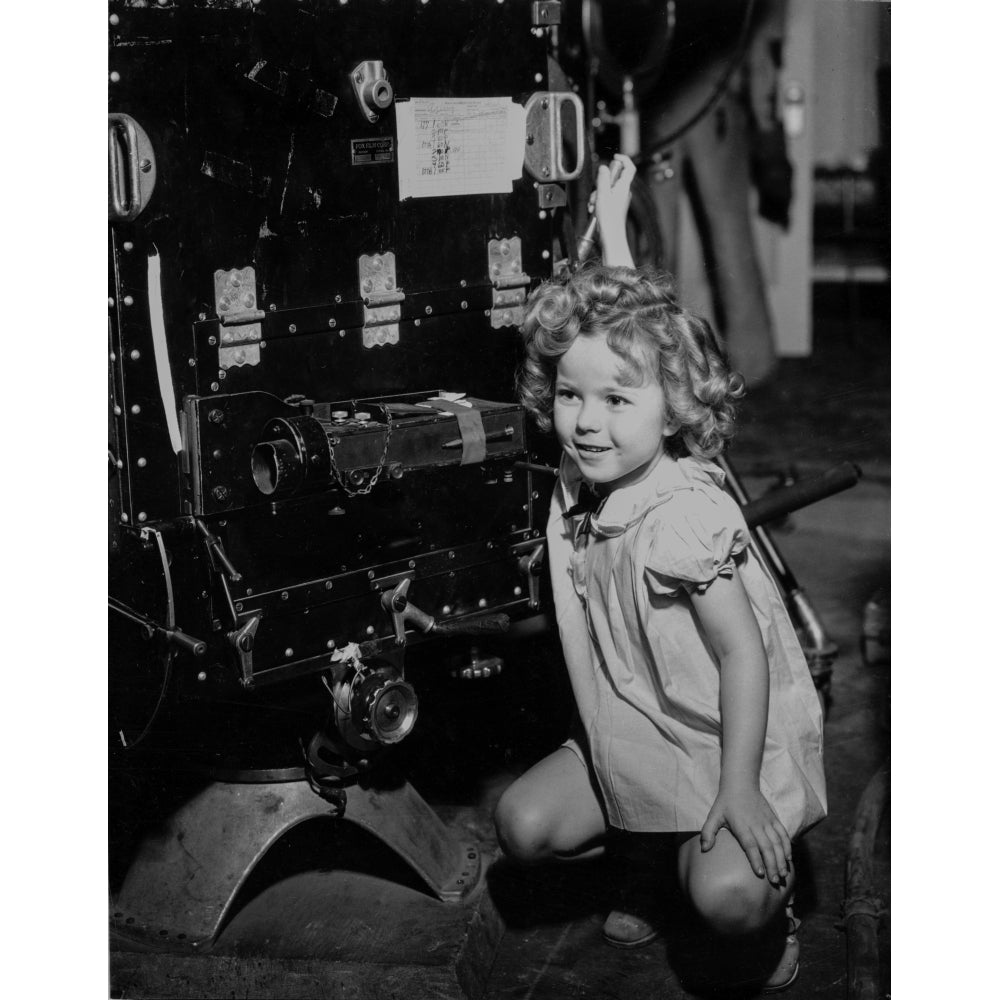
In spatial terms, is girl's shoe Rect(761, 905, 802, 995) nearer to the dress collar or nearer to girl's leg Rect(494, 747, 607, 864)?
girl's leg Rect(494, 747, 607, 864)

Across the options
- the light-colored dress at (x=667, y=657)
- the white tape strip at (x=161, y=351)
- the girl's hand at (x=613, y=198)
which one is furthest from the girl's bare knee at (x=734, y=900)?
the girl's hand at (x=613, y=198)

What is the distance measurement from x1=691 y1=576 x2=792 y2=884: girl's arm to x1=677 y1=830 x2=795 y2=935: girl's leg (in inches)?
0.9

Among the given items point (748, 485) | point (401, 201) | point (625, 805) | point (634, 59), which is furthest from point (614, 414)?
point (748, 485)

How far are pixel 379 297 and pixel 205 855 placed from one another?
121cm

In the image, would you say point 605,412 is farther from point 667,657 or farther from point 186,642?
point 186,642

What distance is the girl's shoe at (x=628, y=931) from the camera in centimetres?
291

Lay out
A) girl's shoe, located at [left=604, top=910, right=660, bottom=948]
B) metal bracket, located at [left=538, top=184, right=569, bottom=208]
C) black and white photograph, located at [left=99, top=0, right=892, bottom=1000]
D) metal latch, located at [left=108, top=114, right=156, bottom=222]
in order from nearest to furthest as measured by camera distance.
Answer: metal latch, located at [left=108, top=114, right=156, bottom=222] → black and white photograph, located at [left=99, top=0, right=892, bottom=1000] → metal bracket, located at [left=538, top=184, right=569, bottom=208] → girl's shoe, located at [left=604, top=910, right=660, bottom=948]

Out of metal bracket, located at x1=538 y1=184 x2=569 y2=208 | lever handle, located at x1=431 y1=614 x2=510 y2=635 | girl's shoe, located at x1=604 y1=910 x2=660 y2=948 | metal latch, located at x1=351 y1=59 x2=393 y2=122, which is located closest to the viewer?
metal latch, located at x1=351 y1=59 x2=393 y2=122

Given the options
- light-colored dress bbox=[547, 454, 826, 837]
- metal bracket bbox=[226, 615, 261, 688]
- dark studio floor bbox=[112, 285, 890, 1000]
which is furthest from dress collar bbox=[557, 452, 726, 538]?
metal bracket bbox=[226, 615, 261, 688]

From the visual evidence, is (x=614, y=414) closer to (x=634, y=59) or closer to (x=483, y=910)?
(x=483, y=910)

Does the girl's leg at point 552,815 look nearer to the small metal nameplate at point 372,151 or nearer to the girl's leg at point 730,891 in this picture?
the girl's leg at point 730,891

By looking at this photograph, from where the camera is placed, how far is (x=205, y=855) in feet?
9.38

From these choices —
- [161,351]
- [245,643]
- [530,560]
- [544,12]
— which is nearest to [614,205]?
[544,12]

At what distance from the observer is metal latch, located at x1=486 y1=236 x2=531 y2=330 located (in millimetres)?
2758
